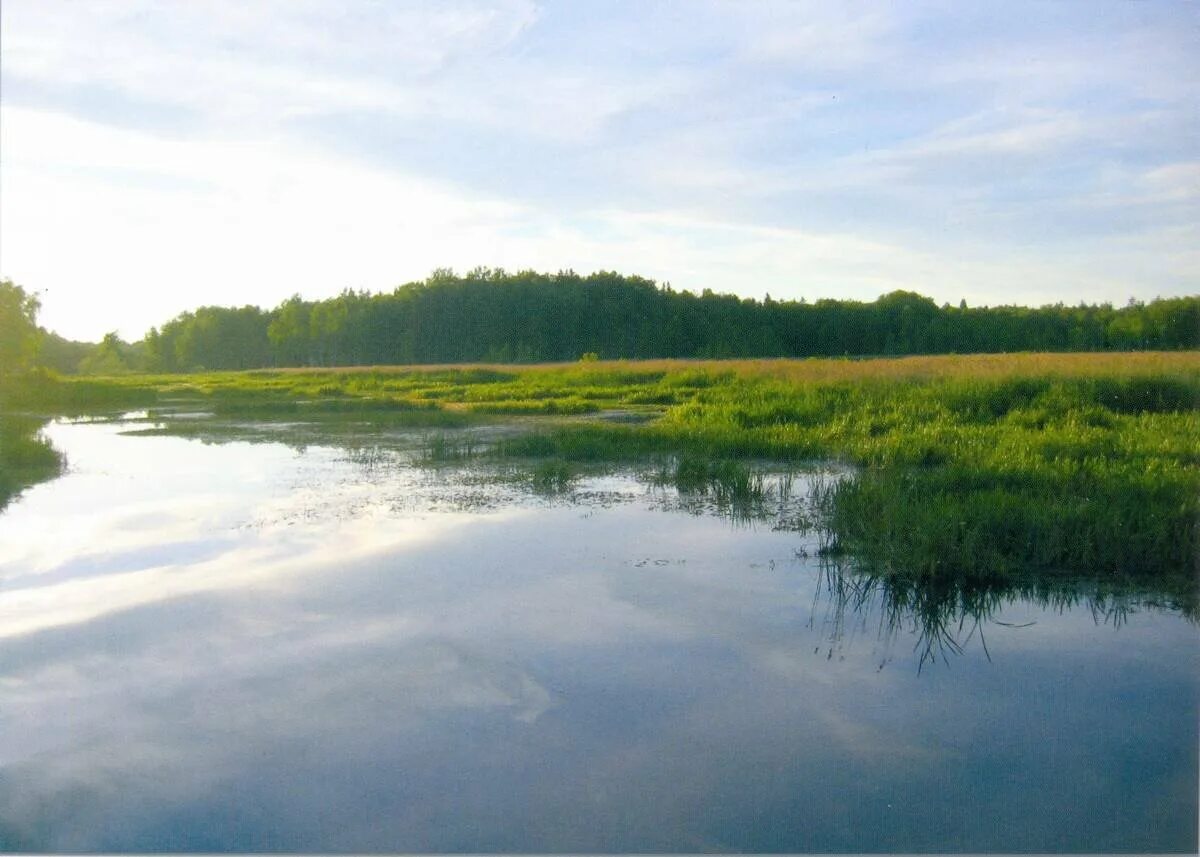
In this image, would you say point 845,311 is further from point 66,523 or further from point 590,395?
point 66,523

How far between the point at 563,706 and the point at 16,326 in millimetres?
25569

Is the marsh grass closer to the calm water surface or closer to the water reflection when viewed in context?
the calm water surface

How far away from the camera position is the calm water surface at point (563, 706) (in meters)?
3.72

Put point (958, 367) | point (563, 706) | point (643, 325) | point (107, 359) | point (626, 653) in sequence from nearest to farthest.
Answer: point (563, 706) → point (626, 653) → point (958, 367) → point (643, 325) → point (107, 359)

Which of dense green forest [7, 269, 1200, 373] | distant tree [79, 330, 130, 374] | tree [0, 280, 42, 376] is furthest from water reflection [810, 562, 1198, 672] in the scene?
distant tree [79, 330, 130, 374]

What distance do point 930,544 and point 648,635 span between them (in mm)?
2230

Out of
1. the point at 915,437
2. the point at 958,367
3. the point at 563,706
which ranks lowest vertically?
the point at 563,706

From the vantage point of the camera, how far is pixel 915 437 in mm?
11320

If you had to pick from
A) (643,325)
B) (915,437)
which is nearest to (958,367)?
(915,437)

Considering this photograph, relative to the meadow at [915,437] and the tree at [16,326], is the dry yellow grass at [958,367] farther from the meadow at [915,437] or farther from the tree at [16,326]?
the tree at [16,326]

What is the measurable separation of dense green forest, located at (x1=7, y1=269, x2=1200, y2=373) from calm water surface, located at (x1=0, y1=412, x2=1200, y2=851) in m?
19.0

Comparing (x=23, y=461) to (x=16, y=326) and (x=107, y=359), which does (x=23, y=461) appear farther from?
(x=107, y=359)

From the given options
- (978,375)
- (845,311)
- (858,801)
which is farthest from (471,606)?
(845,311)

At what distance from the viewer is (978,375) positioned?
16.1 metres
